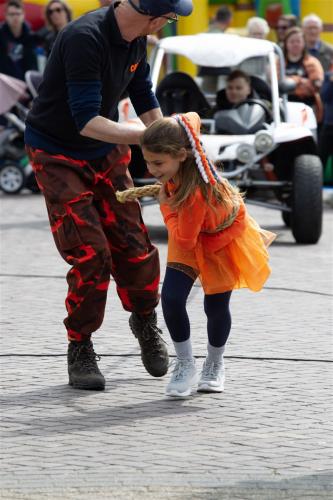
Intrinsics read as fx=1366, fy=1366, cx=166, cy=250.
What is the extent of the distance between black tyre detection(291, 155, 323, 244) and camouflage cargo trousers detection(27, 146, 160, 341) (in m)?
5.21

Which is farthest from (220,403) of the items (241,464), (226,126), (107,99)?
(226,126)

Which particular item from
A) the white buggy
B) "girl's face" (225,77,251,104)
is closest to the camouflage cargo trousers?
the white buggy

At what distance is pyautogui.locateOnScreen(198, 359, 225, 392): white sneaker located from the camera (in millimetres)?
5875

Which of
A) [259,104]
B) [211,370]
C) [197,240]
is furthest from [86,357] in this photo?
[259,104]

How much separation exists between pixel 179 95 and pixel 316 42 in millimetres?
3842

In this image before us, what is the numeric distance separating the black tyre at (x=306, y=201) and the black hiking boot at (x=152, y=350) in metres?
5.15

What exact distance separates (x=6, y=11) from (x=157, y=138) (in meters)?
10.7

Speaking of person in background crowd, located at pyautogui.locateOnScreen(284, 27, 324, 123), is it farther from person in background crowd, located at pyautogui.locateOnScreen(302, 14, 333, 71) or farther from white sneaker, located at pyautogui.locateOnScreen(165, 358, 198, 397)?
white sneaker, located at pyautogui.locateOnScreen(165, 358, 198, 397)

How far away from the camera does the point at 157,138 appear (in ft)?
17.7

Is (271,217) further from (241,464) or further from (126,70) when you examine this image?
(241,464)

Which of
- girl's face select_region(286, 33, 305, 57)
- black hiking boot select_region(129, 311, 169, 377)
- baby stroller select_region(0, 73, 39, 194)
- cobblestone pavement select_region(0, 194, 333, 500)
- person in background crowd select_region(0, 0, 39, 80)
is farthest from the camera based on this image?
person in background crowd select_region(0, 0, 39, 80)

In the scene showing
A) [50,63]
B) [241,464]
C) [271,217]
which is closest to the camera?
[241,464]

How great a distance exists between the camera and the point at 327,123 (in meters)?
14.7

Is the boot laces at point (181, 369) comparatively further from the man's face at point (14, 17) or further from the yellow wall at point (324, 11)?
the yellow wall at point (324, 11)
